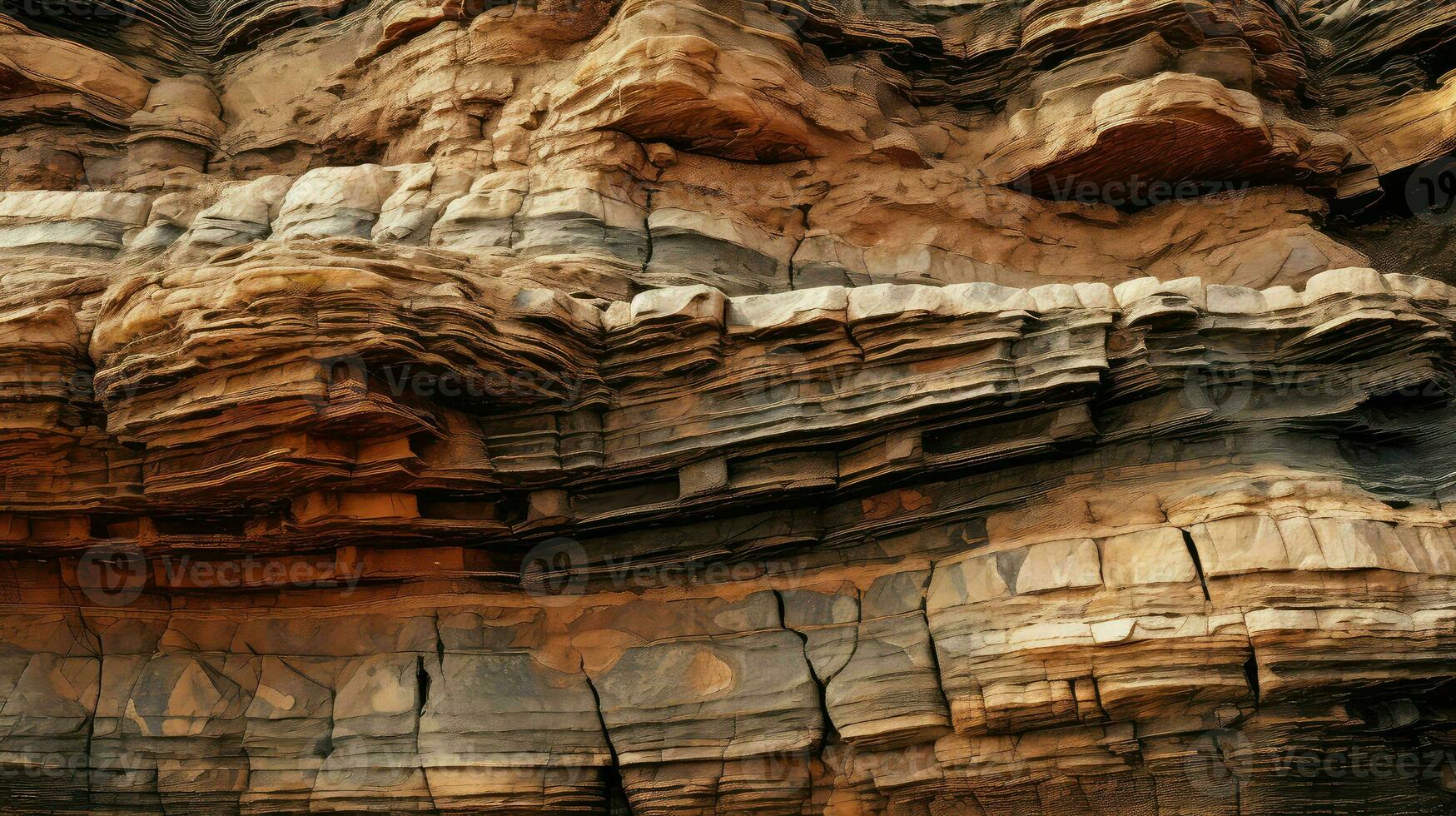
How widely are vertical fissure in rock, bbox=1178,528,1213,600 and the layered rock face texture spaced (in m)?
0.03

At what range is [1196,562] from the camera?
8.91m

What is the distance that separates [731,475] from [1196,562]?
12.3ft

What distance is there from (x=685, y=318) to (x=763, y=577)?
2556 millimetres

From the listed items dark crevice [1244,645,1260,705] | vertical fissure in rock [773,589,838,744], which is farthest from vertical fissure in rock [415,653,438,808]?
dark crevice [1244,645,1260,705]

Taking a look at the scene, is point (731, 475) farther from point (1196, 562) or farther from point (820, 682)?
point (1196, 562)

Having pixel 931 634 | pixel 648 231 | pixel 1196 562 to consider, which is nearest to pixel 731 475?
pixel 931 634

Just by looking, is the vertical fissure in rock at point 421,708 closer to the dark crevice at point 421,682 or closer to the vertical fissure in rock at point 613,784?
the dark crevice at point 421,682

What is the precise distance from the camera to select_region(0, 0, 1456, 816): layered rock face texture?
8.90m

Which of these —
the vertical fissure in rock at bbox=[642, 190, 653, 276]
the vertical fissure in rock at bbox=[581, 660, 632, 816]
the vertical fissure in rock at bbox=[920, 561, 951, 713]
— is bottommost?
the vertical fissure in rock at bbox=[581, 660, 632, 816]

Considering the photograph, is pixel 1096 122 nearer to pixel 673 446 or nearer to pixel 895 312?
pixel 895 312

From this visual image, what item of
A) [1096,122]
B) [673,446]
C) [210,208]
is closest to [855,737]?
[673,446]

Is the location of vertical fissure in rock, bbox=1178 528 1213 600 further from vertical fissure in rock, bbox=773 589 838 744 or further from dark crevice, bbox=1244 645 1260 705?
vertical fissure in rock, bbox=773 589 838 744

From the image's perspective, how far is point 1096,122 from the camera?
12492mm

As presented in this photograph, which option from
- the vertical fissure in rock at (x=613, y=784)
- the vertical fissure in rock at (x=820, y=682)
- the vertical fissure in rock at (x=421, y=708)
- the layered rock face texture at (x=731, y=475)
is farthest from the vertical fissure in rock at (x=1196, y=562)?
the vertical fissure in rock at (x=421, y=708)
